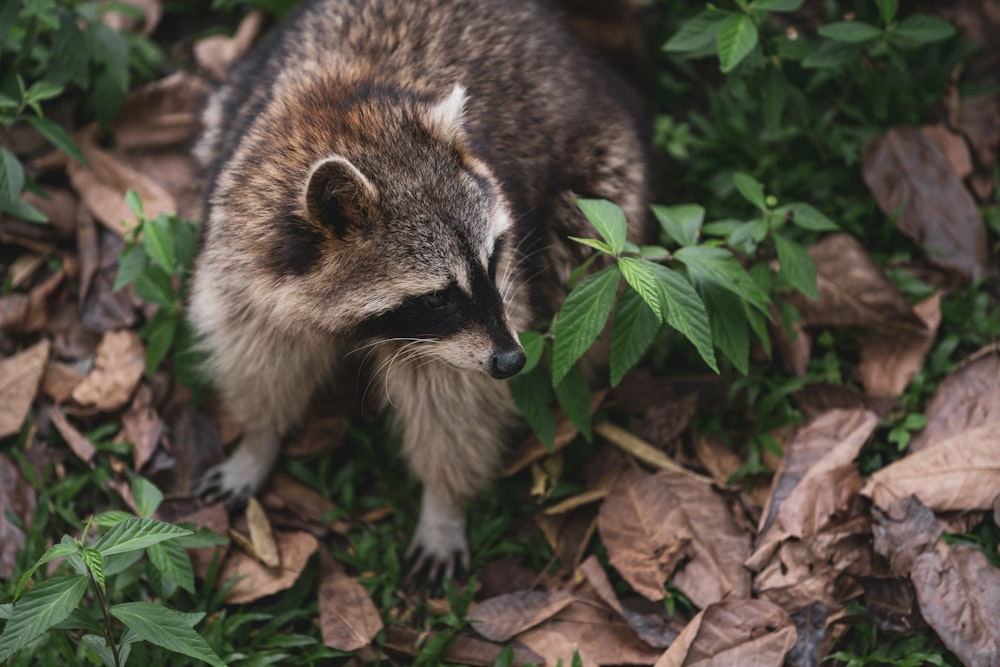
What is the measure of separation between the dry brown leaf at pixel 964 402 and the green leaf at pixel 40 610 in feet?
9.17

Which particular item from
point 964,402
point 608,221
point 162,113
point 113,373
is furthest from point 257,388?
point 964,402

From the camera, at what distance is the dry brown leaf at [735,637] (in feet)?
10.4

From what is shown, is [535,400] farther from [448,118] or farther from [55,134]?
[55,134]

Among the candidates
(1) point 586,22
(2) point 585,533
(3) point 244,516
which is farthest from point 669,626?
(1) point 586,22

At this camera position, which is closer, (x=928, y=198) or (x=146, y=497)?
(x=146, y=497)

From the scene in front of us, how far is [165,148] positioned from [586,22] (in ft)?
6.43

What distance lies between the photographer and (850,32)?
363cm

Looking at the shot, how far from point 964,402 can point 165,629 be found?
2804 mm

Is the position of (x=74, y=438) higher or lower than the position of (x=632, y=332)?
lower

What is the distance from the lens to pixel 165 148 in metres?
4.54

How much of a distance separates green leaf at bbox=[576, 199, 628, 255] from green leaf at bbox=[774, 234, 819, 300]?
0.78 m

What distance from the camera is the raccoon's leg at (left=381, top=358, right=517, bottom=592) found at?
3316 millimetres

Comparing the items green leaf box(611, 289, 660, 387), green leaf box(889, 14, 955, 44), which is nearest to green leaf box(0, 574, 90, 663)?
green leaf box(611, 289, 660, 387)

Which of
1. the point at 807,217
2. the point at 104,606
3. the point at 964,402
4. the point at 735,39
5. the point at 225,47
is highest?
the point at 735,39
